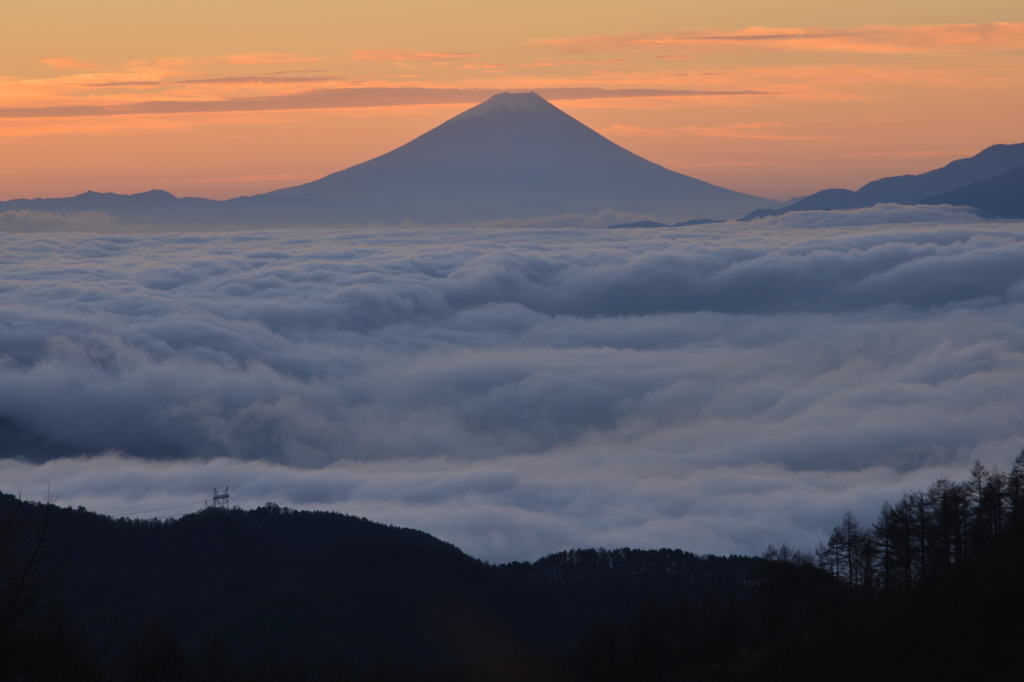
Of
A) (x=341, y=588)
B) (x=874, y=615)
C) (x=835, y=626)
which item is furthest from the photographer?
(x=341, y=588)

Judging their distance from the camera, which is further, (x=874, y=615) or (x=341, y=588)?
(x=341, y=588)

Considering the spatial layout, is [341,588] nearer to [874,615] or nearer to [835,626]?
[835,626]

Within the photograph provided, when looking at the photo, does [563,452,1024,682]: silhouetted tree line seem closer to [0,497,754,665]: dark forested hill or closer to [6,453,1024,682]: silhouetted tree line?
[6,453,1024,682]: silhouetted tree line

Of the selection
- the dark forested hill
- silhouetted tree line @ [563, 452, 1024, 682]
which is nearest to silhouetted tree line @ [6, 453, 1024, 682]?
silhouetted tree line @ [563, 452, 1024, 682]

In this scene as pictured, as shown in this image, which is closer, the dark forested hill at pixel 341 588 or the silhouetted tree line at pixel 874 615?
the silhouetted tree line at pixel 874 615

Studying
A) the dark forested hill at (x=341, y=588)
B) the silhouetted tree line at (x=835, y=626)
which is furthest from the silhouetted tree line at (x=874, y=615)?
the dark forested hill at (x=341, y=588)

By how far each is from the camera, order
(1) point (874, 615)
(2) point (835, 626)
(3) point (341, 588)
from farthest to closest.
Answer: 1. (3) point (341, 588)
2. (2) point (835, 626)
3. (1) point (874, 615)

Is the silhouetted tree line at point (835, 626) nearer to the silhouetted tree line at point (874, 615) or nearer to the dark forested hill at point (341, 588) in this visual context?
the silhouetted tree line at point (874, 615)

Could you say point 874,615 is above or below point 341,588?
above

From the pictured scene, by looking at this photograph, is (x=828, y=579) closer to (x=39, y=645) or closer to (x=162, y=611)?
(x=39, y=645)

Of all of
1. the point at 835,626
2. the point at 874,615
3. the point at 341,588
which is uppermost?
the point at 874,615

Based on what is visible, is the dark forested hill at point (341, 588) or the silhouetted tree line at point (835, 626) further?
the dark forested hill at point (341, 588)

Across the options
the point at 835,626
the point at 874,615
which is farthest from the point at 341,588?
the point at 874,615
